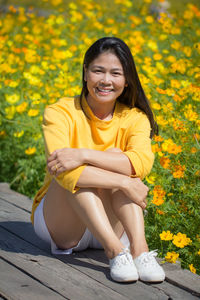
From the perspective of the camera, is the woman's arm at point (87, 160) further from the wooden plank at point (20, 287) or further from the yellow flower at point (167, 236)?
the wooden plank at point (20, 287)

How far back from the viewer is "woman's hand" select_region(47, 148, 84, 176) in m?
2.04

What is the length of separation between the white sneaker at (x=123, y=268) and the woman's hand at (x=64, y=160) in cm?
41

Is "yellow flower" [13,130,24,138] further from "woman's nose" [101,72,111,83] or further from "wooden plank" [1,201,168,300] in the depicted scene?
"woman's nose" [101,72,111,83]

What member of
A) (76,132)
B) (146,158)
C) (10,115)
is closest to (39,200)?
(76,132)

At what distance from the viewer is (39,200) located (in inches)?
93.2

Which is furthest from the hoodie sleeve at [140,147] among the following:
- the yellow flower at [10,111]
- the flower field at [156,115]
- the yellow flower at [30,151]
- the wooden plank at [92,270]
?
the yellow flower at [10,111]

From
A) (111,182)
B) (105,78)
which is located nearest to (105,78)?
(105,78)

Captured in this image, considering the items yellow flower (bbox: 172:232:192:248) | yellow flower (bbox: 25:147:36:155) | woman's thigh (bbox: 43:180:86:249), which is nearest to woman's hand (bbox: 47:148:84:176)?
woman's thigh (bbox: 43:180:86:249)

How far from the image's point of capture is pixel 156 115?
288cm

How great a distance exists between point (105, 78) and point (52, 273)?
88cm

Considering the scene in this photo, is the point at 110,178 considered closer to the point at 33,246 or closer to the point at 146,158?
the point at 146,158

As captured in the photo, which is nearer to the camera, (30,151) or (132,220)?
(132,220)

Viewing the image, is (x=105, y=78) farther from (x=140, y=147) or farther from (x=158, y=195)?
(x=158, y=195)

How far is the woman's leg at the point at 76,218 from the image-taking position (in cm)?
201
